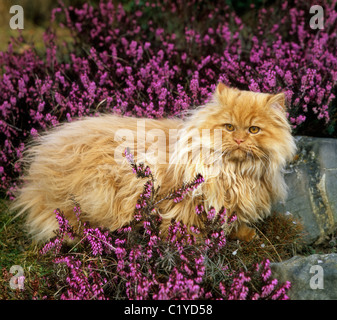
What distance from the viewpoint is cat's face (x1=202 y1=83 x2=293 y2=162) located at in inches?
91.0

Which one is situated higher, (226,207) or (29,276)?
(226,207)

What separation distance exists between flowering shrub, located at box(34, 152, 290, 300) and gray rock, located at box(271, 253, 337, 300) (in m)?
0.11

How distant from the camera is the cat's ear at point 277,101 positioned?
7.72 ft

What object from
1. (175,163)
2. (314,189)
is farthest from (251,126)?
(314,189)

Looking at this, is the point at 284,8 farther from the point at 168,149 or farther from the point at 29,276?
the point at 29,276

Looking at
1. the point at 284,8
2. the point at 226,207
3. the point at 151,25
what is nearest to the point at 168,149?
the point at 226,207

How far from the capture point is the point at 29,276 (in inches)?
97.6

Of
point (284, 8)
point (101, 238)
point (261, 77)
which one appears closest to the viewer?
point (101, 238)

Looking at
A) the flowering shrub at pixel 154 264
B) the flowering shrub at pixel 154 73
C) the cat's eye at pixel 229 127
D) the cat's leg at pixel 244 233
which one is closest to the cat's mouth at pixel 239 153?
the cat's eye at pixel 229 127

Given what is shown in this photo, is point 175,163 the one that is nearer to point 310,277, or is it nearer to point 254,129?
point 254,129

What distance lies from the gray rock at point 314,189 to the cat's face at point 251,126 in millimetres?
731

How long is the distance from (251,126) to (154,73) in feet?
4.86
